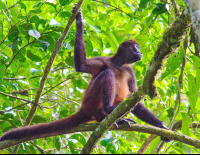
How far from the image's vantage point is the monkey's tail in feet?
17.5

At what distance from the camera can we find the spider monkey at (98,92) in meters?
5.75

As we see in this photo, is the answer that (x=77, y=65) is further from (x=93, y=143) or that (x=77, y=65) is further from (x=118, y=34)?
(x=93, y=143)

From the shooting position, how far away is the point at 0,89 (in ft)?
19.6

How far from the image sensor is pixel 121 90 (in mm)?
7266

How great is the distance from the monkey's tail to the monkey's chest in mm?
1232

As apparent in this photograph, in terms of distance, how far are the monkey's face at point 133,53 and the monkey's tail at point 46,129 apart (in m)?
2.44

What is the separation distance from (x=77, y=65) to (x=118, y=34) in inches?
50.2

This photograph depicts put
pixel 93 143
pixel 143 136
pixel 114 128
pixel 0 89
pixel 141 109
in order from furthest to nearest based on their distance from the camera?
pixel 143 136, pixel 141 109, pixel 0 89, pixel 114 128, pixel 93 143

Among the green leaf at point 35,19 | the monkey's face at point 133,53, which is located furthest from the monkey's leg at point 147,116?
the green leaf at point 35,19

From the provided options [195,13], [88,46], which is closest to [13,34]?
[88,46]

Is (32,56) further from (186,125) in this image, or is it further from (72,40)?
(186,125)

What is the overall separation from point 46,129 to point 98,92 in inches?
62.6

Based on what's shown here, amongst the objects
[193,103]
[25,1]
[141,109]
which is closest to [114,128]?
[141,109]

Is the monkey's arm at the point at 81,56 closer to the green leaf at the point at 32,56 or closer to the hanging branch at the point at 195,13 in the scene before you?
the green leaf at the point at 32,56
